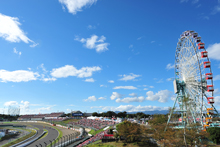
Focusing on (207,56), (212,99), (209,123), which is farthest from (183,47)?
(209,123)

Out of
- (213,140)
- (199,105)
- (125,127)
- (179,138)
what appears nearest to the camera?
(179,138)

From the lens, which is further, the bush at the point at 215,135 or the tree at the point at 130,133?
the tree at the point at 130,133

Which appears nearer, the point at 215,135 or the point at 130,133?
the point at 215,135

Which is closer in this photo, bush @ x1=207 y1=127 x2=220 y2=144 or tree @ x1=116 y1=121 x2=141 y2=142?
bush @ x1=207 y1=127 x2=220 y2=144

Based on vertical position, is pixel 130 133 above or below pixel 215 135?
above

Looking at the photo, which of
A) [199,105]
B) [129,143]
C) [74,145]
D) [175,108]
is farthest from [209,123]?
[74,145]

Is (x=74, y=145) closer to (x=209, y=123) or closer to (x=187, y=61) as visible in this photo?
(x=209, y=123)

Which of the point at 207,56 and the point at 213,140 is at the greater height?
the point at 207,56

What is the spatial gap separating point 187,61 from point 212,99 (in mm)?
10763

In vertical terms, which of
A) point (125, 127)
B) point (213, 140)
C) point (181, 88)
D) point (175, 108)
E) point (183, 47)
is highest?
point (183, 47)

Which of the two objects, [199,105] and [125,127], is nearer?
[125,127]

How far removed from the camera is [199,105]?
114ft

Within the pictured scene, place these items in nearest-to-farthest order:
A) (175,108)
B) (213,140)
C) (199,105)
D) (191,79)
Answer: (213,140) → (199,105) → (191,79) → (175,108)

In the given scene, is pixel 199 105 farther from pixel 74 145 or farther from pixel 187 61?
pixel 74 145
